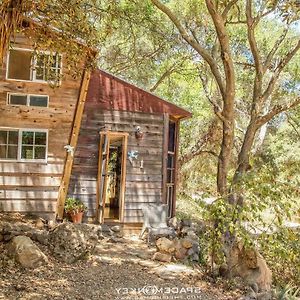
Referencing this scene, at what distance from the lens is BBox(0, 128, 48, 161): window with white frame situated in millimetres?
8062

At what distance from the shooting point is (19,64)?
8.14 m

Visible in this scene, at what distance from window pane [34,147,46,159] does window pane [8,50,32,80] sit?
5.22 feet

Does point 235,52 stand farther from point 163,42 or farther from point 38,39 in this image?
point 38,39

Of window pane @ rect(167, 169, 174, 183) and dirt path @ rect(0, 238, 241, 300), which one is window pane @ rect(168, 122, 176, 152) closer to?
window pane @ rect(167, 169, 174, 183)

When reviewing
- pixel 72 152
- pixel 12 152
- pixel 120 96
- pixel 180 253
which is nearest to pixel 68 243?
pixel 180 253

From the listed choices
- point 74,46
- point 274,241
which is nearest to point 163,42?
point 74,46

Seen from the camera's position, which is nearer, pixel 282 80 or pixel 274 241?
pixel 274 241

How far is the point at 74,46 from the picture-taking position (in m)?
5.64

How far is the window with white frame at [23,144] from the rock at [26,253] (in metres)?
2.82

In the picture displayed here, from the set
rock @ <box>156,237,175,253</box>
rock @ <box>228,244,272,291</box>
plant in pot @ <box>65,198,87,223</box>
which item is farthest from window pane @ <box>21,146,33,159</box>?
rock @ <box>228,244,272,291</box>

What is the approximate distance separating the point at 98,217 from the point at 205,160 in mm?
8247

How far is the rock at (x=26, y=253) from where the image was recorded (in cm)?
540

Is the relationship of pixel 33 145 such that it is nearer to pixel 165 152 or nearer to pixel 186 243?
pixel 165 152

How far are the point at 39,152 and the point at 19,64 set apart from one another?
1.99m
